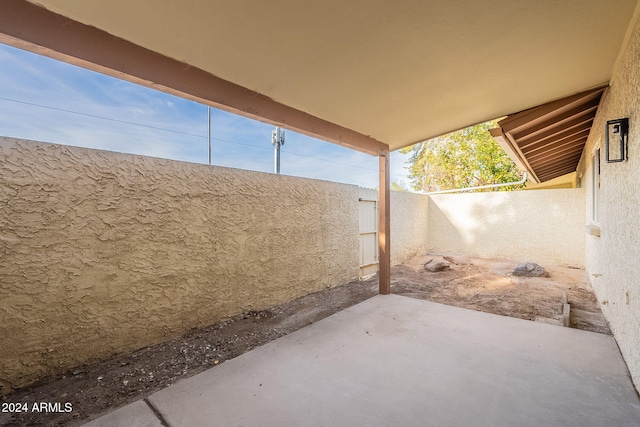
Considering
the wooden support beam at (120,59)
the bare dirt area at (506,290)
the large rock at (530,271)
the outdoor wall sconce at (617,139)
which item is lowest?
the bare dirt area at (506,290)

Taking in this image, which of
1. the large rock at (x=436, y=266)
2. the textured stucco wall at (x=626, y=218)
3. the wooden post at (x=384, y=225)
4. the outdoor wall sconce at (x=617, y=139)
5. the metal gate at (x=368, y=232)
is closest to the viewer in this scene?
the textured stucco wall at (x=626, y=218)

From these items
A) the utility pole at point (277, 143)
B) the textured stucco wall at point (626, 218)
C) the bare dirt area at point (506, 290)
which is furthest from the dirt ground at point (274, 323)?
the utility pole at point (277, 143)

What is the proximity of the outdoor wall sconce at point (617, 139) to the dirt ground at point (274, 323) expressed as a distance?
2.28 meters

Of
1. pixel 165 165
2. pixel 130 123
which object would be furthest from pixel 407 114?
pixel 130 123

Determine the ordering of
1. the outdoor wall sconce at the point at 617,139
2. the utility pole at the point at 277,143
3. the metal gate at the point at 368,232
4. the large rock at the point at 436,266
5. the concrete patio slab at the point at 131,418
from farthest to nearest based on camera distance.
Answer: the utility pole at the point at 277,143, the large rock at the point at 436,266, the metal gate at the point at 368,232, the outdoor wall sconce at the point at 617,139, the concrete patio slab at the point at 131,418

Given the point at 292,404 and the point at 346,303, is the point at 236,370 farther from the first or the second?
the point at 346,303

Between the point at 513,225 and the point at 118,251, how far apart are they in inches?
395

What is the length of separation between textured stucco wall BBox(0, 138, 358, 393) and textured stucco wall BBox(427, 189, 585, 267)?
24.8ft

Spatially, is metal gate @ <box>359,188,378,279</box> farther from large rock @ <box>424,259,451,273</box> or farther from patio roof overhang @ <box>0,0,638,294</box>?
patio roof overhang @ <box>0,0,638,294</box>

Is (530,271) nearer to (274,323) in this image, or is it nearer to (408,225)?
(408,225)

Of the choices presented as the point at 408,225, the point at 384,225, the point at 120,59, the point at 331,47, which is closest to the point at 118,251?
the point at 120,59

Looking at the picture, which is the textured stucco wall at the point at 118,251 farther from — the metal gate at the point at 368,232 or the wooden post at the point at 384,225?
the metal gate at the point at 368,232

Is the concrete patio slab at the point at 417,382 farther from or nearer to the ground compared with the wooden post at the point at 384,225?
nearer to the ground

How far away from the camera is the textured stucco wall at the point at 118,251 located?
2.26 m
